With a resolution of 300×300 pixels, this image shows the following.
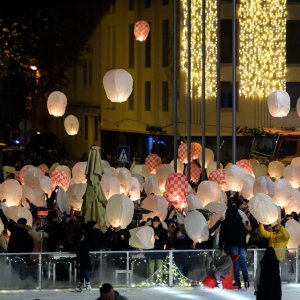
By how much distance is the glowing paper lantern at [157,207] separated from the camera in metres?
29.0

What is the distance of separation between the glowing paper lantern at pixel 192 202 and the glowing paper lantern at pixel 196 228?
3.42 m

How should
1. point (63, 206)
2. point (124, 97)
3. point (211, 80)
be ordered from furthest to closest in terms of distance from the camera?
1. point (211, 80)
2. point (124, 97)
3. point (63, 206)

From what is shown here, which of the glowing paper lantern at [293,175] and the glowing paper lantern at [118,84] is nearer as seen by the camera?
the glowing paper lantern at [293,175]

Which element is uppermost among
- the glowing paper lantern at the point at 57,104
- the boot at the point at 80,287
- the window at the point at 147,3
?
the window at the point at 147,3

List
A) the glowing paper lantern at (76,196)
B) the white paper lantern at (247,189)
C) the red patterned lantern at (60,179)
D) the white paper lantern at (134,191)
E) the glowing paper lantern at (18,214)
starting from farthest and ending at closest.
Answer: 1. the red patterned lantern at (60,179)
2. the white paper lantern at (247,189)
3. the white paper lantern at (134,191)
4. the glowing paper lantern at (76,196)
5. the glowing paper lantern at (18,214)

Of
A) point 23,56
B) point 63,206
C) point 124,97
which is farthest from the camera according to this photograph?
point 23,56

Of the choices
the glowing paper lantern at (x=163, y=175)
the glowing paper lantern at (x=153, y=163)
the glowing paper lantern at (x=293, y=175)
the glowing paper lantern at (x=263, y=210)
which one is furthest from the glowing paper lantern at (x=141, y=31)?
the glowing paper lantern at (x=263, y=210)

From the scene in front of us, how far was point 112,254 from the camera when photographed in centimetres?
2480

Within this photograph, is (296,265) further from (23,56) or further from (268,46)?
(23,56)

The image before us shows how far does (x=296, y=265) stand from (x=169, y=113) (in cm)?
3233

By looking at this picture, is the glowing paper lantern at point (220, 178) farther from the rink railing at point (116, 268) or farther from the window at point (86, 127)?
the window at point (86, 127)

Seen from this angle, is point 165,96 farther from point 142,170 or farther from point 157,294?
point 157,294

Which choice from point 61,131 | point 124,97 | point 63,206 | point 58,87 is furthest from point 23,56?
point 63,206

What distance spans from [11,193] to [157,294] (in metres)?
6.92
